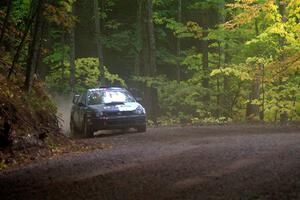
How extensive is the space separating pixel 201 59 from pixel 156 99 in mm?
4371

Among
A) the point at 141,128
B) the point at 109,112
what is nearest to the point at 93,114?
the point at 109,112

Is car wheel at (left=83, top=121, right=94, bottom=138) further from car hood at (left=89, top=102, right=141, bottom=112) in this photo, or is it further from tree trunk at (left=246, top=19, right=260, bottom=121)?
tree trunk at (left=246, top=19, right=260, bottom=121)

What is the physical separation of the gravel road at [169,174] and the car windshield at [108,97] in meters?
6.06

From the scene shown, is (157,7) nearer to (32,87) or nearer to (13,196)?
(32,87)

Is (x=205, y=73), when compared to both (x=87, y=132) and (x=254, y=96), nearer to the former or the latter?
(x=254, y=96)

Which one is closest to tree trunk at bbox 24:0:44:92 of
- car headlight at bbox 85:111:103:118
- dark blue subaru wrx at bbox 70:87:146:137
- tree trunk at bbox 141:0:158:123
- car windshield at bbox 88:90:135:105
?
car headlight at bbox 85:111:103:118

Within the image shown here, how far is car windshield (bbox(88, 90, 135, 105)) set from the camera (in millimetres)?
19734

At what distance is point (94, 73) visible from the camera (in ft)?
Result: 109

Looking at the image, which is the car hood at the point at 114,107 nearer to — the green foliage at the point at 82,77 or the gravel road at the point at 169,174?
the gravel road at the point at 169,174

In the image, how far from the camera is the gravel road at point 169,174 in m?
7.60

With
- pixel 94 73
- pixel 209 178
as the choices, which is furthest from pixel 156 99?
pixel 209 178

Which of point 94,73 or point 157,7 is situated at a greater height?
point 157,7

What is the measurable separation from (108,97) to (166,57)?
1581 cm

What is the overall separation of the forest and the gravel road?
3556 millimetres
